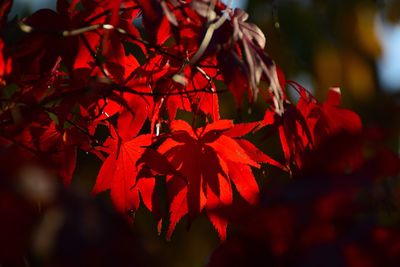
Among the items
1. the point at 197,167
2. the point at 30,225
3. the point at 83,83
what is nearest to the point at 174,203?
the point at 197,167

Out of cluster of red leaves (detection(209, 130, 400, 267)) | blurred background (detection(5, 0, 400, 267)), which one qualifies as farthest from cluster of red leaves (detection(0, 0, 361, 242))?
blurred background (detection(5, 0, 400, 267))

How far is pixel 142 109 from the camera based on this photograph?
3.33 feet

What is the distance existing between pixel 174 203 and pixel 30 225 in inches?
18.0

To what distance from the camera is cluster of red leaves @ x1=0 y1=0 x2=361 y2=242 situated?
2.89 ft

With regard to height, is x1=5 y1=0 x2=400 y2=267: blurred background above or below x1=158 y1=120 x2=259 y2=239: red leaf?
below

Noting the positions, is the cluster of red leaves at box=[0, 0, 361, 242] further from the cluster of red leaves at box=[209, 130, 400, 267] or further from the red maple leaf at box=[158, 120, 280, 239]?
the cluster of red leaves at box=[209, 130, 400, 267]

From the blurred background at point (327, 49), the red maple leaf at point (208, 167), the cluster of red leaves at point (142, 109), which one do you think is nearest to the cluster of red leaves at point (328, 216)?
the cluster of red leaves at point (142, 109)

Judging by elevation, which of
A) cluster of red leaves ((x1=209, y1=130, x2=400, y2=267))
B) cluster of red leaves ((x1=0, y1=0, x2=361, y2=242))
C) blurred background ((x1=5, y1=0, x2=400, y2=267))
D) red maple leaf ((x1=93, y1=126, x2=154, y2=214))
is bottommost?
blurred background ((x1=5, y1=0, x2=400, y2=267))

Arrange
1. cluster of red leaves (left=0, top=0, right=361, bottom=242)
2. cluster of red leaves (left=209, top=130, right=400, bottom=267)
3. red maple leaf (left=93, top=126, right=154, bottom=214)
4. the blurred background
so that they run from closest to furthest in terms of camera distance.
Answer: cluster of red leaves (left=209, top=130, right=400, bottom=267) < cluster of red leaves (left=0, top=0, right=361, bottom=242) < red maple leaf (left=93, top=126, right=154, bottom=214) < the blurred background

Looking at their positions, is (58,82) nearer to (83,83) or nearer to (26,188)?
(83,83)

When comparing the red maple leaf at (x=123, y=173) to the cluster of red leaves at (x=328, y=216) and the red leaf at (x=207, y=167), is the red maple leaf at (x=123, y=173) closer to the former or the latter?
the red leaf at (x=207, y=167)

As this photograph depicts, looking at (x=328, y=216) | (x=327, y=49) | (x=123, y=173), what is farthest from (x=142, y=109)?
(x=327, y=49)

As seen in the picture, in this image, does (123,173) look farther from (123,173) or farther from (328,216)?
(328,216)

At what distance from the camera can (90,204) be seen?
20.1 inches
